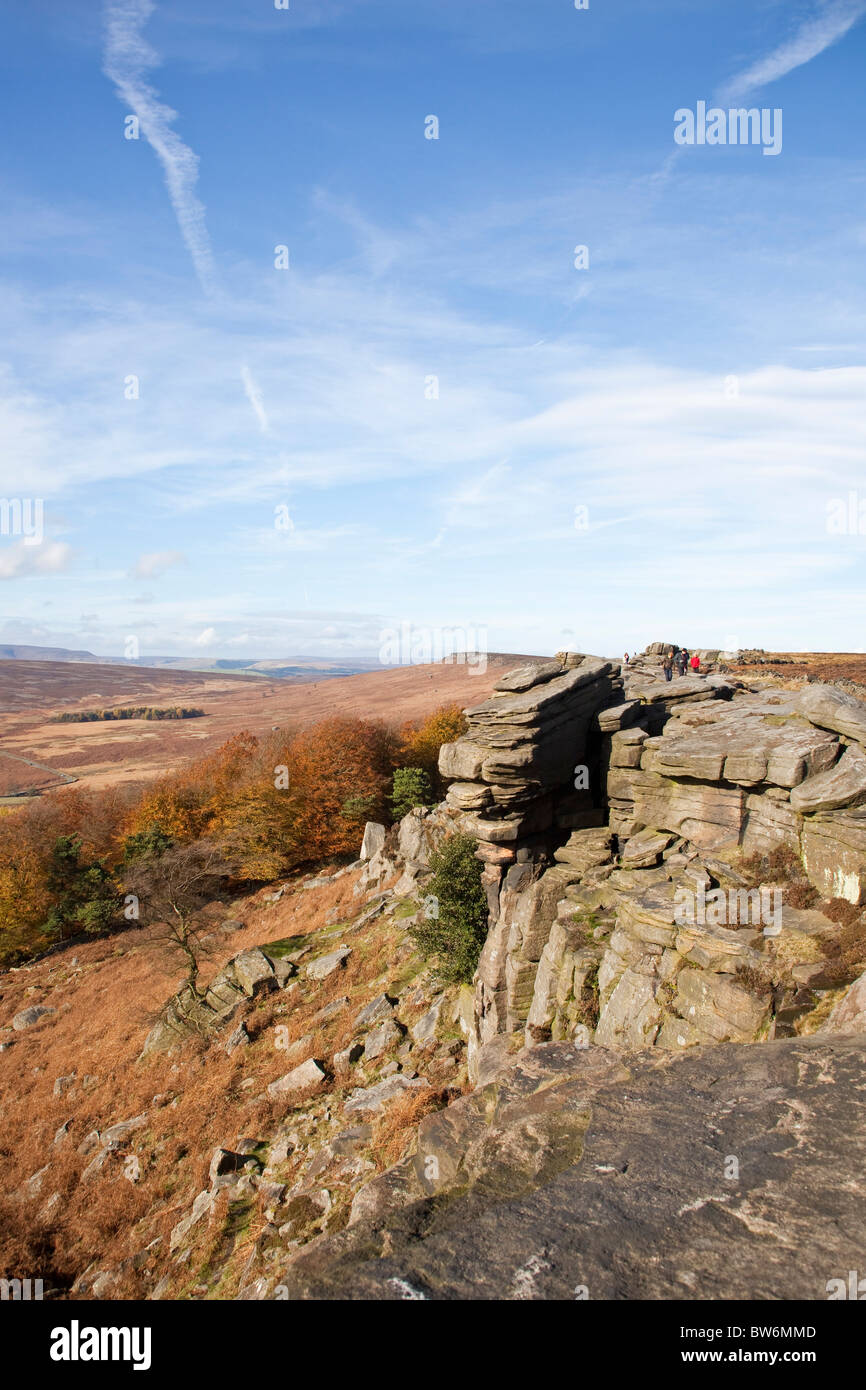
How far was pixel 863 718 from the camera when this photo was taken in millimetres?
17797

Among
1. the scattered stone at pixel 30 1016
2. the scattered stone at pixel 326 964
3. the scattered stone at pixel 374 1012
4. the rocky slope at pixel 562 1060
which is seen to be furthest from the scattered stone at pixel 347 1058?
the scattered stone at pixel 30 1016

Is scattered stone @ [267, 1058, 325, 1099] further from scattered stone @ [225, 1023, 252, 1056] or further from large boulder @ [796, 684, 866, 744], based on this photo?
large boulder @ [796, 684, 866, 744]

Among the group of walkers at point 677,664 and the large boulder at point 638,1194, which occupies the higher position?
the group of walkers at point 677,664

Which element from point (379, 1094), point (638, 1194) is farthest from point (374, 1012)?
point (638, 1194)

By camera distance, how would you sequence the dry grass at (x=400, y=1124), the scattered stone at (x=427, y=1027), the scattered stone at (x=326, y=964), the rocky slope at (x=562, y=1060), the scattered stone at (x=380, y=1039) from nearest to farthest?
1. the rocky slope at (x=562, y=1060)
2. the dry grass at (x=400, y=1124)
3. the scattered stone at (x=427, y=1027)
4. the scattered stone at (x=380, y=1039)
5. the scattered stone at (x=326, y=964)

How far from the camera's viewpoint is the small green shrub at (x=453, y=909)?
88.9 feet

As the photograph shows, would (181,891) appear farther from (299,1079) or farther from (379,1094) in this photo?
(379,1094)

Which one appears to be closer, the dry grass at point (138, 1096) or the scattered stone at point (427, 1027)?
the dry grass at point (138, 1096)

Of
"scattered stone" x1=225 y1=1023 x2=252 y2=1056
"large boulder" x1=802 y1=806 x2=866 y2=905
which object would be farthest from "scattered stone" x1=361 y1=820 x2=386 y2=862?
"large boulder" x1=802 y1=806 x2=866 y2=905

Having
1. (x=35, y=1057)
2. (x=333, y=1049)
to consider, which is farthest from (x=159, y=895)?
(x=333, y=1049)

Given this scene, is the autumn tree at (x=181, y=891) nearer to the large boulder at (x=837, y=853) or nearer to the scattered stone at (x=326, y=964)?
the scattered stone at (x=326, y=964)

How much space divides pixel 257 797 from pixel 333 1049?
36684 millimetres
